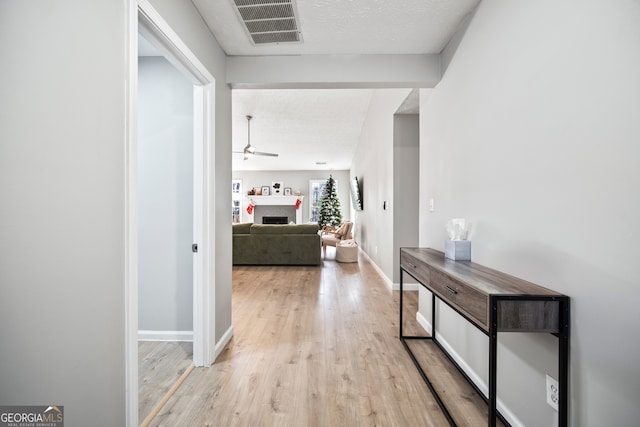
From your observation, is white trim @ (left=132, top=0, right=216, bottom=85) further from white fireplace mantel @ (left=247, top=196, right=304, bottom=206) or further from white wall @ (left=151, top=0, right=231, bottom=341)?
white fireplace mantel @ (left=247, top=196, right=304, bottom=206)

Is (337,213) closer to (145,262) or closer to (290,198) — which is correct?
(290,198)

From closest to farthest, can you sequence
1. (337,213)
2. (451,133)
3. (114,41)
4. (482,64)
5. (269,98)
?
(114,41) → (482,64) → (451,133) → (269,98) → (337,213)

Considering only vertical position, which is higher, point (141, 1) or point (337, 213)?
point (141, 1)

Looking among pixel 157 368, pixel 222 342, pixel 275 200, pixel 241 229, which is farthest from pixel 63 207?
pixel 275 200

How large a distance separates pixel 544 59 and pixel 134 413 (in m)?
2.39

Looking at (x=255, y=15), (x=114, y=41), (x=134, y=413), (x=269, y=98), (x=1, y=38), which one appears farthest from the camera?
(x=269, y=98)

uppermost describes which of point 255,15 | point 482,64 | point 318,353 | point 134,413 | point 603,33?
point 255,15

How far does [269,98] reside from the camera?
203 inches

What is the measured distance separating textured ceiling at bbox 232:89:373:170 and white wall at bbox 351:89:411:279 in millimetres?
466

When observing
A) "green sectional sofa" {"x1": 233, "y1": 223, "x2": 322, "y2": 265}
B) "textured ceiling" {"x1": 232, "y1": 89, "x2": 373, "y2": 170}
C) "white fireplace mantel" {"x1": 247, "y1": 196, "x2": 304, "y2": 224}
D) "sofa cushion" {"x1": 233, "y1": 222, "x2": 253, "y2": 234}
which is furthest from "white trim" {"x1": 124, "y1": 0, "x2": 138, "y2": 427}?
"white fireplace mantel" {"x1": 247, "y1": 196, "x2": 304, "y2": 224}

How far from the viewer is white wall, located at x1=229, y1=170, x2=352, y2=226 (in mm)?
10781

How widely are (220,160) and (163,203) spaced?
0.74 meters

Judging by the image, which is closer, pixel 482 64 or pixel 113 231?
pixel 113 231

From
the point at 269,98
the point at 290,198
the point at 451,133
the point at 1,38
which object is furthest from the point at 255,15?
the point at 290,198
